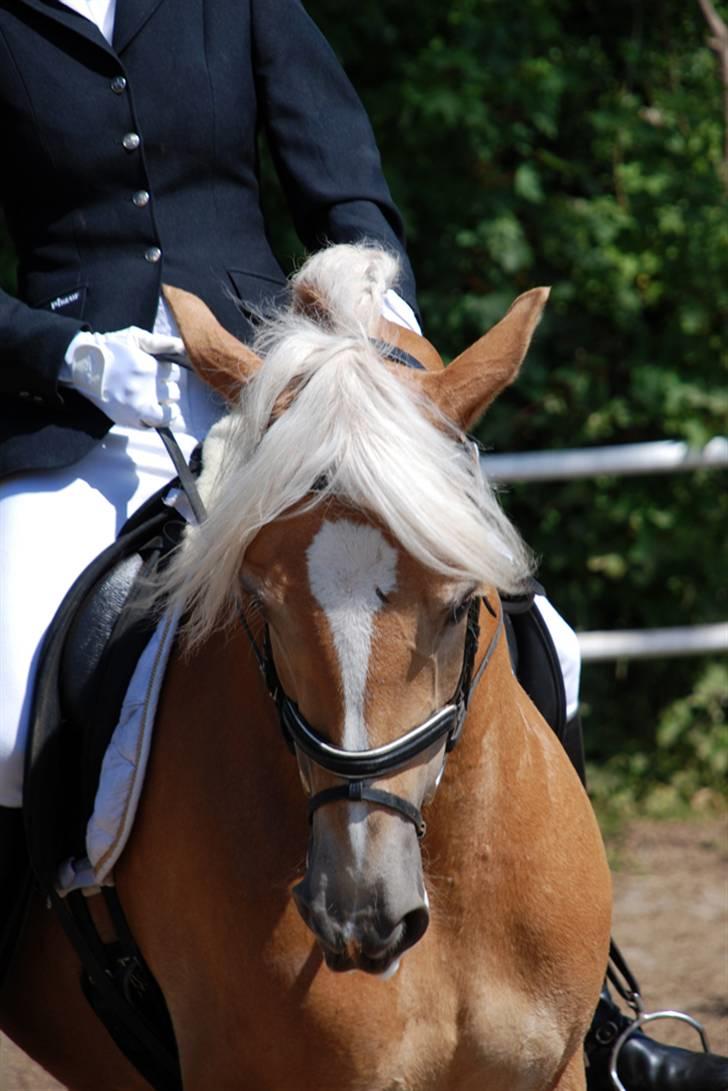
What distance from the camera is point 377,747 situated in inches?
80.7

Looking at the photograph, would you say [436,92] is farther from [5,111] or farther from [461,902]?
[461,902]

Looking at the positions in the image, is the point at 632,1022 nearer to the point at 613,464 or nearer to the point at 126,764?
the point at 126,764

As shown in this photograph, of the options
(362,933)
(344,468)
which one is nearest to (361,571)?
(344,468)

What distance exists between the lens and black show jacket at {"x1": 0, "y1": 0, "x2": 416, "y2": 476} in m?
2.86

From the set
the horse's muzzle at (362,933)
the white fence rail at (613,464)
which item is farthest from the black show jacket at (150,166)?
the white fence rail at (613,464)

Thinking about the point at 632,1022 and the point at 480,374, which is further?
the point at 632,1022

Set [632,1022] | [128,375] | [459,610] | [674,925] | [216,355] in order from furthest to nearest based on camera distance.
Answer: [674,925] → [632,1022] → [128,375] → [216,355] → [459,610]

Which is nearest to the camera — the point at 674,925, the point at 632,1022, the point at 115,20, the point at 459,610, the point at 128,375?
the point at 459,610

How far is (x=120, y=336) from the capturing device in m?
2.71

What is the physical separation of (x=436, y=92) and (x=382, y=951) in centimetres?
481

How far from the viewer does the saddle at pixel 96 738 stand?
2621 mm

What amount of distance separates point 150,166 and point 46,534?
2.45ft

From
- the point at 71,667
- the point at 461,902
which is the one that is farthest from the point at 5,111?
the point at 461,902

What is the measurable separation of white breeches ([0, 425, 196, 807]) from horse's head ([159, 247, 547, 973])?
1.53ft
